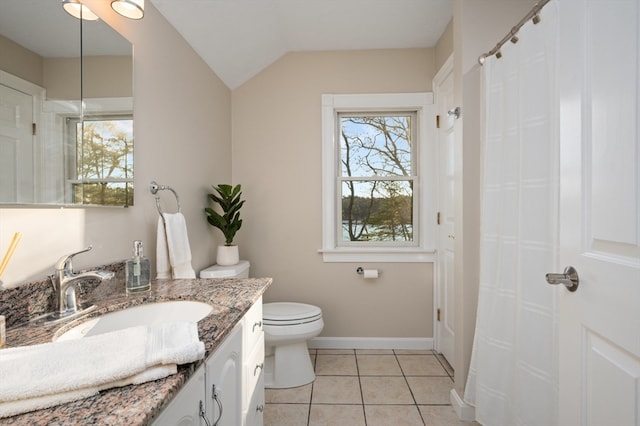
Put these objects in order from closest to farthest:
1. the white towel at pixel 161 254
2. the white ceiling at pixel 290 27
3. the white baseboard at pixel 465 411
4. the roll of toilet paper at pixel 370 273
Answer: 1. the white towel at pixel 161 254
2. the white baseboard at pixel 465 411
3. the white ceiling at pixel 290 27
4. the roll of toilet paper at pixel 370 273

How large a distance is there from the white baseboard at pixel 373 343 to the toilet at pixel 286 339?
475mm

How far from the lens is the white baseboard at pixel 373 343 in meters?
2.76

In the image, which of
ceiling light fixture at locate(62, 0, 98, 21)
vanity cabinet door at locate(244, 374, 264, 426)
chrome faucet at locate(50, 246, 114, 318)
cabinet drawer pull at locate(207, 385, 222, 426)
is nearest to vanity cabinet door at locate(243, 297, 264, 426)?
vanity cabinet door at locate(244, 374, 264, 426)

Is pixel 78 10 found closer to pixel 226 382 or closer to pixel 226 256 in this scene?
pixel 226 382

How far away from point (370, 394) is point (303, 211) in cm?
140

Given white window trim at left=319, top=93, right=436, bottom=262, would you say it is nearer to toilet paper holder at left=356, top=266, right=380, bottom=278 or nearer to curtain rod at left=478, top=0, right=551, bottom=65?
toilet paper holder at left=356, top=266, right=380, bottom=278

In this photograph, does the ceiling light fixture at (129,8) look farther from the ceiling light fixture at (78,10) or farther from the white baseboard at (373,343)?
the white baseboard at (373,343)

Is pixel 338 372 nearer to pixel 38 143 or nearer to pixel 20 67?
pixel 38 143

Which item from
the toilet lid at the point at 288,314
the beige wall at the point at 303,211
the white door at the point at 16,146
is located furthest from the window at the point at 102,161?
the beige wall at the point at 303,211

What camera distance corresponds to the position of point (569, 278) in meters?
0.97

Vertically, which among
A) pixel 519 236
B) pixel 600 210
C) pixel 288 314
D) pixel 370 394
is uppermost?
pixel 600 210

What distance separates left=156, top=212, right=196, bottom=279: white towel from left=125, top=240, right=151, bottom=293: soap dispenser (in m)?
0.26

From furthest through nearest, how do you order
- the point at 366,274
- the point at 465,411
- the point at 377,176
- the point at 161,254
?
the point at 377,176 < the point at 366,274 < the point at 465,411 < the point at 161,254

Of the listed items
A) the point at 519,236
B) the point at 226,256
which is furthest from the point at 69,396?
the point at 226,256
